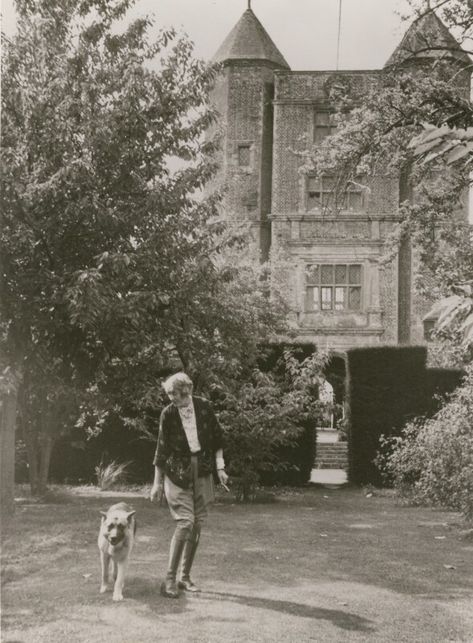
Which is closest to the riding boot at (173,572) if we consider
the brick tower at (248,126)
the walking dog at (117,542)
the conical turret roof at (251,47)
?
the walking dog at (117,542)

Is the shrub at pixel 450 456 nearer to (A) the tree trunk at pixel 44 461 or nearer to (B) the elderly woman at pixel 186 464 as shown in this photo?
(B) the elderly woman at pixel 186 464

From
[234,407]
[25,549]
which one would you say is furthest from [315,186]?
[25,549]

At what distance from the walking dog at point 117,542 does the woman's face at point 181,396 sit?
94 centimetres

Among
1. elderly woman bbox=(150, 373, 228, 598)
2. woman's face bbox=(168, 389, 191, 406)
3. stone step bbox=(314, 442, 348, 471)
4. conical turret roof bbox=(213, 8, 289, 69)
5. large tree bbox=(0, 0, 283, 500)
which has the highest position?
conical turret roof bbox=(213, 8, 289, 69)

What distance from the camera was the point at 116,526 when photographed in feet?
20.1

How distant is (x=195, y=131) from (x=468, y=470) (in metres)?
6.27

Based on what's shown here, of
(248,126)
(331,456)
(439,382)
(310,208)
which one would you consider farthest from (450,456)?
(248,126)

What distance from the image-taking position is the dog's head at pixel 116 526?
6098 mm

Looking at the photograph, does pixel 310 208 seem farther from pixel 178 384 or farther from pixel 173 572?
pixel 173 572

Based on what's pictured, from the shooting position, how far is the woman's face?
6566 millimetres

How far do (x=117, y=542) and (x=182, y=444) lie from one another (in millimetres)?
926

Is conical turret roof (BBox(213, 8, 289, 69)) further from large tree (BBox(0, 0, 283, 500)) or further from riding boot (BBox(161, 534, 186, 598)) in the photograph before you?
riding boot (BBox(161, 534, 186, 598))

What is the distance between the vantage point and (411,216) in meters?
14.5

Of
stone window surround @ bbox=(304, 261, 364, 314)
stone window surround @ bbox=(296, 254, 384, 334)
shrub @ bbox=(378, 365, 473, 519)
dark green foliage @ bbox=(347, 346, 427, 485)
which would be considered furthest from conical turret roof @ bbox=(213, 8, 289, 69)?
shrub @ bbox=(378, 365, 473, 519)
